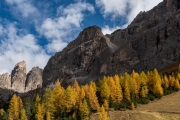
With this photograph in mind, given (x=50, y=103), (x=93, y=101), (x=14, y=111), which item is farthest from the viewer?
(x=14, y=111)

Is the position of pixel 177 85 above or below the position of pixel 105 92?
above

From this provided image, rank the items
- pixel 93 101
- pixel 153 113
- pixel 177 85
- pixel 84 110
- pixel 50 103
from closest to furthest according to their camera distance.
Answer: pixel 153 113, pixel 84 110, pixel 93 101, pixel 50 103, pixel 177 85

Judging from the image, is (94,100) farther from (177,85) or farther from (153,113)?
(177,85)

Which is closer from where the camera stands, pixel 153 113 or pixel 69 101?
pixel 153 113

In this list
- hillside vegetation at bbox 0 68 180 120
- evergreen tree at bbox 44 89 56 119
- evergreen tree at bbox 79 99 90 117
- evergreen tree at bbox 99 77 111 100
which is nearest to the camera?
evergreen tree at bbox 79 99 90 117

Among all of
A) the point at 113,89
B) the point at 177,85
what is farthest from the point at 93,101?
the point at 177,85

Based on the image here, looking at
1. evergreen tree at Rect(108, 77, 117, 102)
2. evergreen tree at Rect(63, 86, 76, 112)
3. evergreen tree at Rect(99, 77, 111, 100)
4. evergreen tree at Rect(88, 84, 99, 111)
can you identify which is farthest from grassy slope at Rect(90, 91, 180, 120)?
evergreen tree at Rect(63, 86, 76, 112)

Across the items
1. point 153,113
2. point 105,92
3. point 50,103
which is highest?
point 105,92

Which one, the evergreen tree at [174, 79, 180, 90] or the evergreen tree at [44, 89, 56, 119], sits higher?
the evergreen tree at [174, 79, 180, 90]

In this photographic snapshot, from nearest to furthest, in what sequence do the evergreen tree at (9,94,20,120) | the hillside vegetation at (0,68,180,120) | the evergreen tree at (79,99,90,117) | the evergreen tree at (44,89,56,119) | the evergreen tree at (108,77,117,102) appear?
1. the evergreen tree at (79,99,90,117)
2. the hillside vegetation at (0,68,180,120)
3. the evergreen tree at (44,89,56,119)
4. the evergreen tree at (9,94,20,120)
5. the evergreen tree at (108,77,117,102)

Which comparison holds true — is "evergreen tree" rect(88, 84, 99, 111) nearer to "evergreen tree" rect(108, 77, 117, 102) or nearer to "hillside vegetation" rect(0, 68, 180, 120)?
"hillside vegetation" rect(0, 68, 180, 120)

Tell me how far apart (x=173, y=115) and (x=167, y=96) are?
37.2 meters

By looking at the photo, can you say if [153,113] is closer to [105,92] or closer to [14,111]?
[105,92]

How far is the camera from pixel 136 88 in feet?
363
